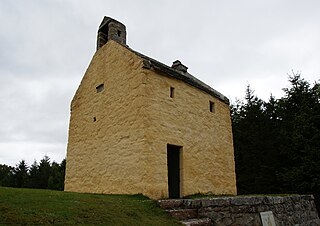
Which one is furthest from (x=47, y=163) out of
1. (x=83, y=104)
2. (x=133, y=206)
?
(x=133, y=206)

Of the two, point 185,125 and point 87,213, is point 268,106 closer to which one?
point 185,125

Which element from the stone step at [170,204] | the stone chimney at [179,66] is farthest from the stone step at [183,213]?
the stone chimney at [179,66]

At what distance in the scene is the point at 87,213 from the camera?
217 inches

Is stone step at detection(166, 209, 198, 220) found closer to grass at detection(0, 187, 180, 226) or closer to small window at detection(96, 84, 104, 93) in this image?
grass at detection(0, 187, 180, 226)

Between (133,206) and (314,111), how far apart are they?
51.3 ft

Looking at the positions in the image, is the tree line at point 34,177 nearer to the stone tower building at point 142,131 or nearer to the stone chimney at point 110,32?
the stone tower building at point 142,131

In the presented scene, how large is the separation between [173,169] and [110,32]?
699 centimetres

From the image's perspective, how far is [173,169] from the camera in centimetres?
1024

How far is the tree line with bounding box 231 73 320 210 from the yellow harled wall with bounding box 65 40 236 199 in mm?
6583

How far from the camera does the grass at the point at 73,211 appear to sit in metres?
4.74

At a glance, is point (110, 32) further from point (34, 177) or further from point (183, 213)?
point (34, 177)

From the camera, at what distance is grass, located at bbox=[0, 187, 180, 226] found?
474 cm

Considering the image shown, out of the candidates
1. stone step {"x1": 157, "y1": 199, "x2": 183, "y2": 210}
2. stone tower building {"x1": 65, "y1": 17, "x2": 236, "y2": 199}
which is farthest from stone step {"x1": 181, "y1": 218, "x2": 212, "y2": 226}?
stone tower building {"x1": 65, "y1": 17, "x2": 236, "y2": 199}

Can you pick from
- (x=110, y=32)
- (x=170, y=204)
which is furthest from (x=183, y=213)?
(x=110, y=32)
